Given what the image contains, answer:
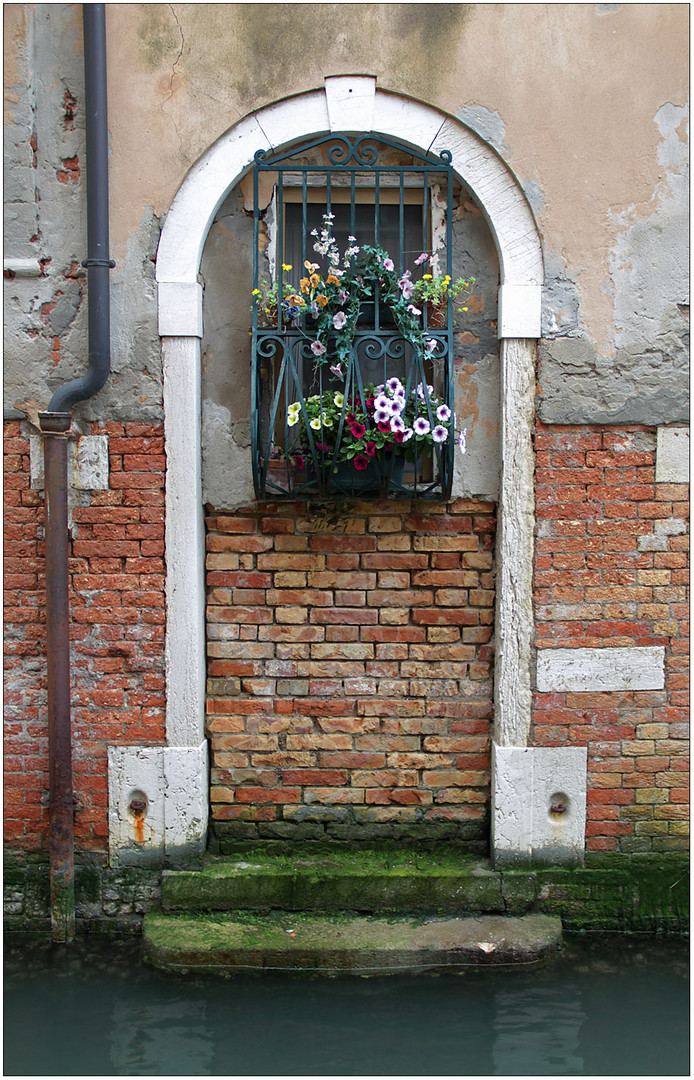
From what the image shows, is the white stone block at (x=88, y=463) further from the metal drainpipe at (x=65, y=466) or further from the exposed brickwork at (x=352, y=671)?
the exposed brickwork at (x=352, y=671)

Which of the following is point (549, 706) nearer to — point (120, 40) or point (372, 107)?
point (372, 107)

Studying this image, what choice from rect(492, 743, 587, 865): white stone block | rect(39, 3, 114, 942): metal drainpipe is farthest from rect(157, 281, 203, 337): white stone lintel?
rect(492, 743, 587, 865): white stone block

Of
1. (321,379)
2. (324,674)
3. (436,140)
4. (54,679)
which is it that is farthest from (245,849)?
(436,140)

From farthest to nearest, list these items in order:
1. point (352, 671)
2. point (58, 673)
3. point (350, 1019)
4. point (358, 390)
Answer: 1. point (352, 671)
2. point (58, 673)
3. point (358, 390)
4. point (350, 1019)

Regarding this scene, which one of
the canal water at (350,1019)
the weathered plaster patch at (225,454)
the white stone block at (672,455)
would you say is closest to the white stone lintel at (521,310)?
the white stone block at (672,455)

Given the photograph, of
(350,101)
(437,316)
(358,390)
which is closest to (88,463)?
(358,390)

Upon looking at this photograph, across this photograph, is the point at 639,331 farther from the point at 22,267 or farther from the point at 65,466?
the point at 22,267

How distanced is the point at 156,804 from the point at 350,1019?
3.59ft

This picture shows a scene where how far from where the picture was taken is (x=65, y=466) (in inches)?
127

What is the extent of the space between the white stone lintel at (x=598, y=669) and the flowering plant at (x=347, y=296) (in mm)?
1326

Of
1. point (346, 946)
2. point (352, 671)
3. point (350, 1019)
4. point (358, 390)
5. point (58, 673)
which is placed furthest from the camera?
point (352, 671)

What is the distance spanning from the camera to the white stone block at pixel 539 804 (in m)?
3.30

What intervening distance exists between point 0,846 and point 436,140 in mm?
3278

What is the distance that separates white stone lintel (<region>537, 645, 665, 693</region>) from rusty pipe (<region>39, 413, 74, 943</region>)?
192cm
